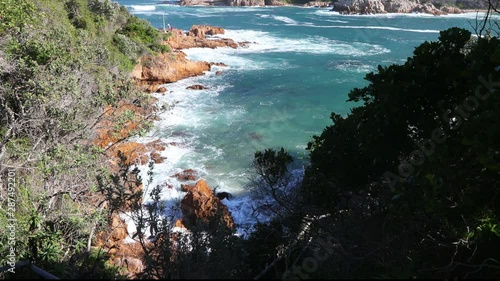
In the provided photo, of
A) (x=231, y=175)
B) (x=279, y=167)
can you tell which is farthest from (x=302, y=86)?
(x=279, y=167)

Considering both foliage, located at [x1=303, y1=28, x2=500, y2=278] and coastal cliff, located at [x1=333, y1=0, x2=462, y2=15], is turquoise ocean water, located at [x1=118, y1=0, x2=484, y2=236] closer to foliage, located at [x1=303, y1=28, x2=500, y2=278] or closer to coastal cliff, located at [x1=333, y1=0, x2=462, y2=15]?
foliage, located at [x1=303, y1=28, x2=500, y2=278]

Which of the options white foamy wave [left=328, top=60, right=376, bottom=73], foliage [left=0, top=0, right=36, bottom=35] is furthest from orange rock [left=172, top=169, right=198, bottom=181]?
white foamy wave [left=328, top=60, right=376, bottom=73]

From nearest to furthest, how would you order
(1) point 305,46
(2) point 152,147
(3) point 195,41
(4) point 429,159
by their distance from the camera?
(4) point 429,159
(2) point 152,147
(3) point 195,41
(1) point 305,46

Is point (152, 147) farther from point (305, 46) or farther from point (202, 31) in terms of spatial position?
point (202, 31)

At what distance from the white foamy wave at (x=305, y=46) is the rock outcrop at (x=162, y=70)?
1019cm

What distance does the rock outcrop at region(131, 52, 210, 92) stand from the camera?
1009 inches

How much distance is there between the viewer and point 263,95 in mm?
25609

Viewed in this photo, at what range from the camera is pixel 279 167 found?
6.45 m

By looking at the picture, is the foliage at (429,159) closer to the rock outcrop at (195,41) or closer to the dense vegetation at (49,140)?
the dense vegetation at (49,140)

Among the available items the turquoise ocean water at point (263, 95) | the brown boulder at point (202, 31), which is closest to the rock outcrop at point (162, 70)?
the turquoise ocean water at point (263, 95)

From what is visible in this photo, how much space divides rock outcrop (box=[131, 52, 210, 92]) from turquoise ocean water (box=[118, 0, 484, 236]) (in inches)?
38.4

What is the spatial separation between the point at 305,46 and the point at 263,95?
Result: 55.3 feet

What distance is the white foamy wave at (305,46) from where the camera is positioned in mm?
36844

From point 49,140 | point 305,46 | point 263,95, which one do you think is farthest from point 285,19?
point 49,140
